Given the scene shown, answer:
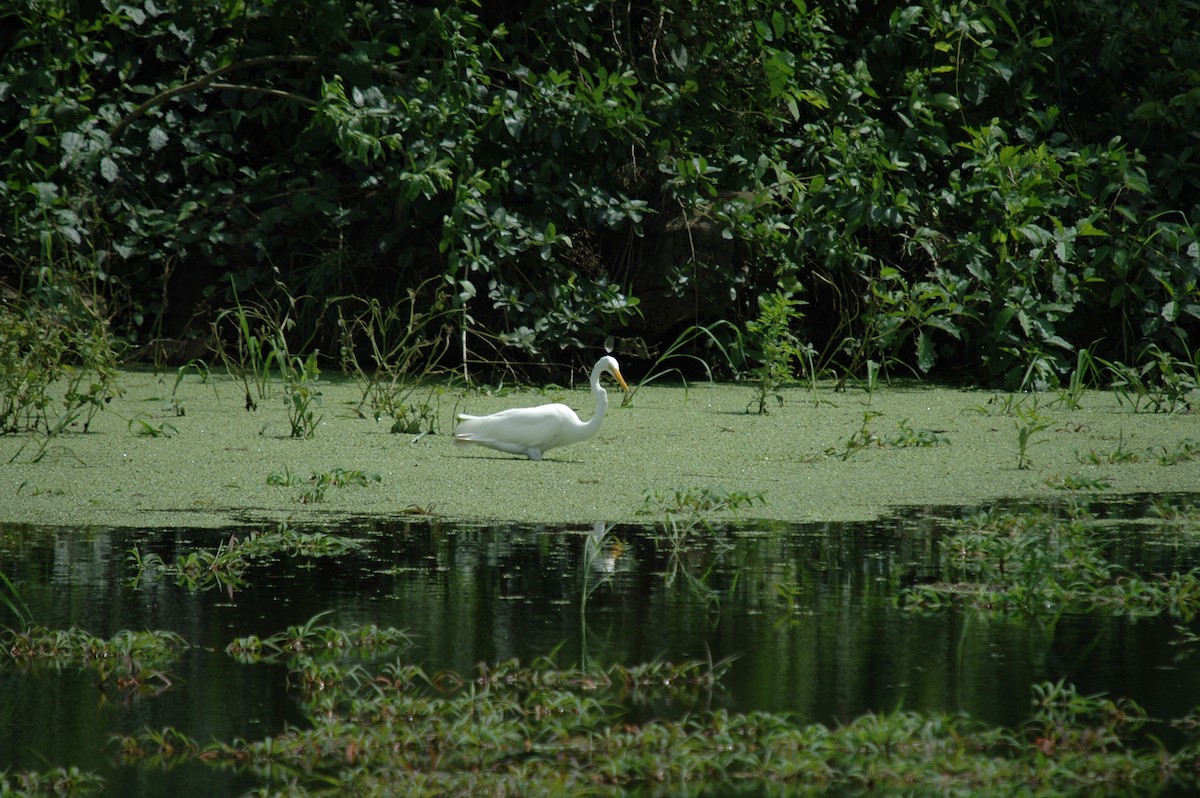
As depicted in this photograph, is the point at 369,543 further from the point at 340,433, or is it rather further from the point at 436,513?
the point at 340,433

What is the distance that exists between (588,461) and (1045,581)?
2271mm

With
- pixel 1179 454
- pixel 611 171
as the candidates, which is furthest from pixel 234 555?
pixel 611 171

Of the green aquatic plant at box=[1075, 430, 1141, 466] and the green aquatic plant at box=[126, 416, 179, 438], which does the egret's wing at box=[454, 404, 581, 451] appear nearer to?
the green aquatic plant at box=[126, 416, 179, 438]

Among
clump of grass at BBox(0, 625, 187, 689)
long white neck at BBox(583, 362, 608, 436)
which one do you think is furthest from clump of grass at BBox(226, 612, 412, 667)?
long white neck at BBox(583, 362, 608, 436)

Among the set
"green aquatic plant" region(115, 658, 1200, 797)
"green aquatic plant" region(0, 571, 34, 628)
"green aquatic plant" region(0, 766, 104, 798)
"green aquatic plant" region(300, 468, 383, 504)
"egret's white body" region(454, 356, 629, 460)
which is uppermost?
"egret's white body" region(454, 356, 629, 460)

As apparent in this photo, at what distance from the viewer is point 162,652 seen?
313cm

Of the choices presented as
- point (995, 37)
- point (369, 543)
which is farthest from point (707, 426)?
point (995, 37)

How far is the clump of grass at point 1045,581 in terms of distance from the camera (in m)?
3.57

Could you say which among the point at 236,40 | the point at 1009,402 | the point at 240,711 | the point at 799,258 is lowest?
the point at 240,711

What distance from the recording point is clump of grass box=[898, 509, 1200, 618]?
357 cm

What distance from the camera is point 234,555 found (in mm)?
3867

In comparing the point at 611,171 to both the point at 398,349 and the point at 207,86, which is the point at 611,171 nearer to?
the point at 398,349

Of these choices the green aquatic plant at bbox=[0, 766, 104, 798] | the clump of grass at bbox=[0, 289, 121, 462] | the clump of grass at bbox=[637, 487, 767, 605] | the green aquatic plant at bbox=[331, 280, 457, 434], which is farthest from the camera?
the green aquatic plant at bbox=[331, 280, 457, 434]

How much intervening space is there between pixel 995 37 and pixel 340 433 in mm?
4725
